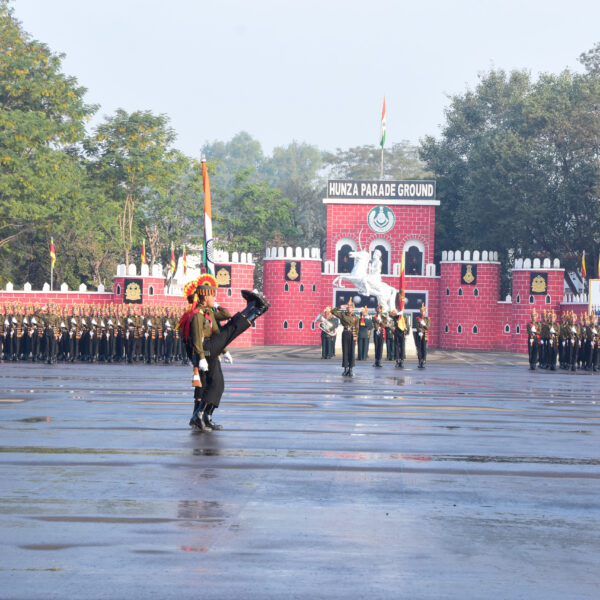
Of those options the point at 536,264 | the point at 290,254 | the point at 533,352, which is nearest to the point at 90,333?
the point at 533,352

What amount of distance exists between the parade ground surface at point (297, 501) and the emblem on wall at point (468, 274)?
128 feet

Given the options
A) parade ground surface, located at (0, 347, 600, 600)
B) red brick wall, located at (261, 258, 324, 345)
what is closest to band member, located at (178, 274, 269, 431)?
parade ground surface, located at (0, 347, 600, 600)

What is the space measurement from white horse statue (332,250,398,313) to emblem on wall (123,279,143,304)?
382 inches

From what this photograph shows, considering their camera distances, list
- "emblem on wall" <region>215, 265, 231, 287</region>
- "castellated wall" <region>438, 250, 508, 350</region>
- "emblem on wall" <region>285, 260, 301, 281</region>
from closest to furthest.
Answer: "emblem on wall" <region>215, 265, 231, 287</region> < "castellated wall" <region>438, 250, 508, 350</region> < "emblem on wall" <region>285, 260, 301, 281</region>

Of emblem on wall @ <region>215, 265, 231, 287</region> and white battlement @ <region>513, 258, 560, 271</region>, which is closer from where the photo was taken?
white battlement @ <region>513, 258, 560, 271</region>

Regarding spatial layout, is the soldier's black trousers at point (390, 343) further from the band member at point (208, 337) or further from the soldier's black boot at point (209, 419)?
the soldier's black boot at point (209, 419)

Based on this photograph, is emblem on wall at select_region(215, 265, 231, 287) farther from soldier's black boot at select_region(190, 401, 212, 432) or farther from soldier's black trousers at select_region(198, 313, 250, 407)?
soldier's black boot at select_region(190, 401, 212, 432)

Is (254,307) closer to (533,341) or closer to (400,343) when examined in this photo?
(400,343)

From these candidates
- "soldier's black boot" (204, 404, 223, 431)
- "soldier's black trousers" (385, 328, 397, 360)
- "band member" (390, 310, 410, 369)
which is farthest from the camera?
"soldier's black trousers" (385, 328, 397, 360)

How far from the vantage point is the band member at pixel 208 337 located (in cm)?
1405

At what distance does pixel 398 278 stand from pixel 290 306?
5850 mm

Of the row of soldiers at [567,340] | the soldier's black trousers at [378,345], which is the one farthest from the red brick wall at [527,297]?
the soldier's black trousers at [378,345]

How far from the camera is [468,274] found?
57281 mm

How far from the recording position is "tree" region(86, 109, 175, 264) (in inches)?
2383
